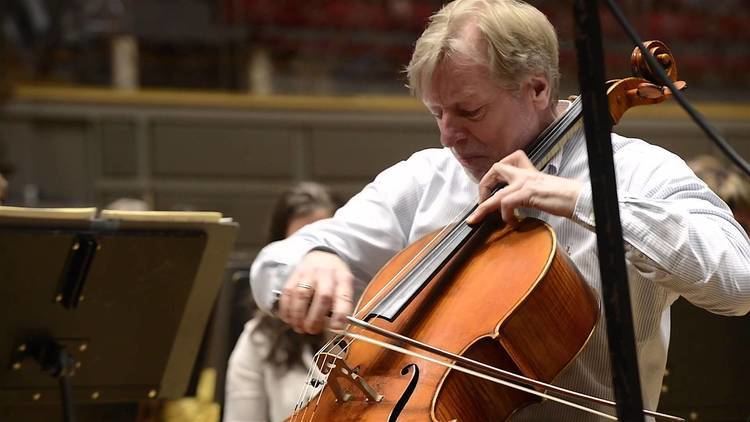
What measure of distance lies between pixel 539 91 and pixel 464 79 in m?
0.14

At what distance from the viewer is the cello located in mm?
1481

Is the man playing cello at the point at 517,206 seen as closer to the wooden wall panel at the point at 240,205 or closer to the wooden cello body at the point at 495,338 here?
the wooden cello body at the point at 495,338

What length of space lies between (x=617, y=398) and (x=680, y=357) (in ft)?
3.60

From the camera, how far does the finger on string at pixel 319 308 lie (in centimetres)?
159

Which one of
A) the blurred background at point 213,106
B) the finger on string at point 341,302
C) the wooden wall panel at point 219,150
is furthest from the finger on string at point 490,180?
the wooden wall panel at point 219,150

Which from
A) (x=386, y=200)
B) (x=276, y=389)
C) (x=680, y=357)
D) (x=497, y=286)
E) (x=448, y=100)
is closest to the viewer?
(x=497, y=286)

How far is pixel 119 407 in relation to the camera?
7.89 ft

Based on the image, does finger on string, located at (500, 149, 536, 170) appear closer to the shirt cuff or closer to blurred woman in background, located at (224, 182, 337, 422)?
the shirt cuff

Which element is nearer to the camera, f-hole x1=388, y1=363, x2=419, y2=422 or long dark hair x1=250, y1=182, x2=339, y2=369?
f-hole x1=388, y1=363, x2=419, y2=422

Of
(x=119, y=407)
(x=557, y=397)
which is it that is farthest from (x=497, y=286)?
(x=119, y=407)

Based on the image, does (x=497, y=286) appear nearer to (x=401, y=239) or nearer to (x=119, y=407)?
(x=401, y=239)

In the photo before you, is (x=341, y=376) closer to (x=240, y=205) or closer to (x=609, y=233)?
(x=609, y=233)

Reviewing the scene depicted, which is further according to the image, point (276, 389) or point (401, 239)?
point (276, 389)

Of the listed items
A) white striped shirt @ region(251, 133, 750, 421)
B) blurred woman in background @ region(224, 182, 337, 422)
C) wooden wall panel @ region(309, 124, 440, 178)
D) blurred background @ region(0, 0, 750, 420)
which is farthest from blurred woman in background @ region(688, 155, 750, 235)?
wooden wall panel @ region(309, 124, 440, 178)
